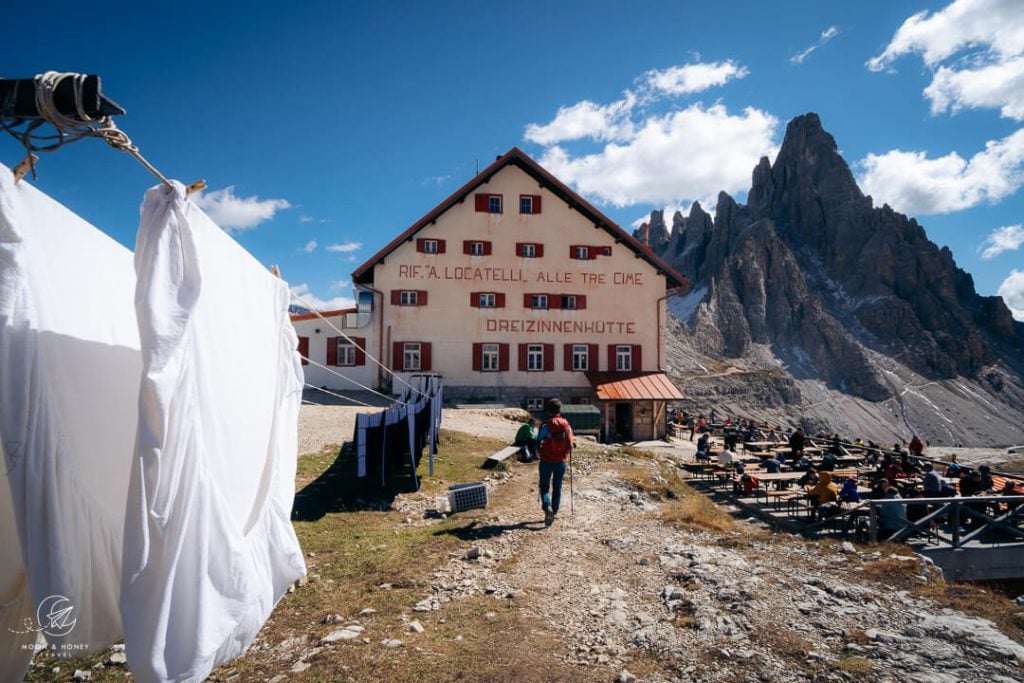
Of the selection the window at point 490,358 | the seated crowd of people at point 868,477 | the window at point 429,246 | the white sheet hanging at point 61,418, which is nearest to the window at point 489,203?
the window at point 429,246

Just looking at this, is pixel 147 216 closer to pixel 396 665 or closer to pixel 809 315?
pixel 396 665

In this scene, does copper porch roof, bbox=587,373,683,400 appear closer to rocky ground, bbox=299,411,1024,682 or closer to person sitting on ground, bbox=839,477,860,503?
person sitting on ground, bbox=839,477,860,503

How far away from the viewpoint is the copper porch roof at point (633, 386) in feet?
82.3

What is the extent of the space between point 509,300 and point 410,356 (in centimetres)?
558

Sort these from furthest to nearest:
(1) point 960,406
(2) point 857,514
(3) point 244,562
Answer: (1) point 960,406, (2) point 857,514, (3) point 244,562

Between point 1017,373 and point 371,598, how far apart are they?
136 meters

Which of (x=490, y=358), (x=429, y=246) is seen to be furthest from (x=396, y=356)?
(x=429, y=246)

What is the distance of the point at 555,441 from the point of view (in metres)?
7.77

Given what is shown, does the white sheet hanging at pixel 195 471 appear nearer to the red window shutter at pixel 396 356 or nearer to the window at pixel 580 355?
the red window shutter at pixel 396 356

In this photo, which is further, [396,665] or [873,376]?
[873,376]

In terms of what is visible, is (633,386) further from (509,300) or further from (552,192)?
(552,192)

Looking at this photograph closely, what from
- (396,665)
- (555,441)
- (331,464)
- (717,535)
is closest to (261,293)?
(396,665)

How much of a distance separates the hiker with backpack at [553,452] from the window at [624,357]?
1986cm

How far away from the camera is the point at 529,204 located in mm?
27500
